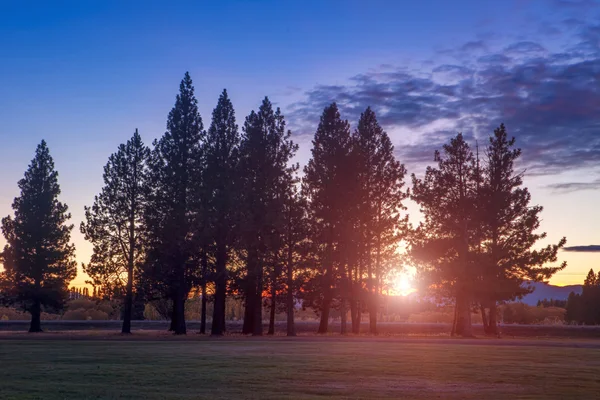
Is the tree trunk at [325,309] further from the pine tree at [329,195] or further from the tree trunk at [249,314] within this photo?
the tree trunk at [249,314]

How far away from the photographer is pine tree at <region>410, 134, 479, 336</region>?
2274 inches

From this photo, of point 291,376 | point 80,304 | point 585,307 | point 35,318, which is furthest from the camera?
point 80,304

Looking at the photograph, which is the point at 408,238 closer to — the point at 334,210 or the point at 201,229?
the point at 334,210

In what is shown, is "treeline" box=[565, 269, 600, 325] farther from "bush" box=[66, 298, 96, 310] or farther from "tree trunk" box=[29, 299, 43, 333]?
"bush" box=[66, 298, 96, 310]

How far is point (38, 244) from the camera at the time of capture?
67562 mm

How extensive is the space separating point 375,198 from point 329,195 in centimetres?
432

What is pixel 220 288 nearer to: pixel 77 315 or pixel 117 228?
pixel 117 228

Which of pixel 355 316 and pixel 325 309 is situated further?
pixel 355 316

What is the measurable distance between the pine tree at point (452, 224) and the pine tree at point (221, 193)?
16272 mm

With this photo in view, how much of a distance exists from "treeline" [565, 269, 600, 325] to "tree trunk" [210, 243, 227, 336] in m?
54.4

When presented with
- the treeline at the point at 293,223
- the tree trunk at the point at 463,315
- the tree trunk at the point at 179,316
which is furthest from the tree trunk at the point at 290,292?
the tree trunk at the point at 463,315

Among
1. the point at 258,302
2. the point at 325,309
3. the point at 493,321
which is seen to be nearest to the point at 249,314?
the point at 258,302

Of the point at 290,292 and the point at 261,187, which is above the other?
the point at 261,187

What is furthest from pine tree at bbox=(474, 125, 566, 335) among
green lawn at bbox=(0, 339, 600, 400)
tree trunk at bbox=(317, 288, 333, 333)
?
green lawn at bbox=(0, 339, 600, 400)
